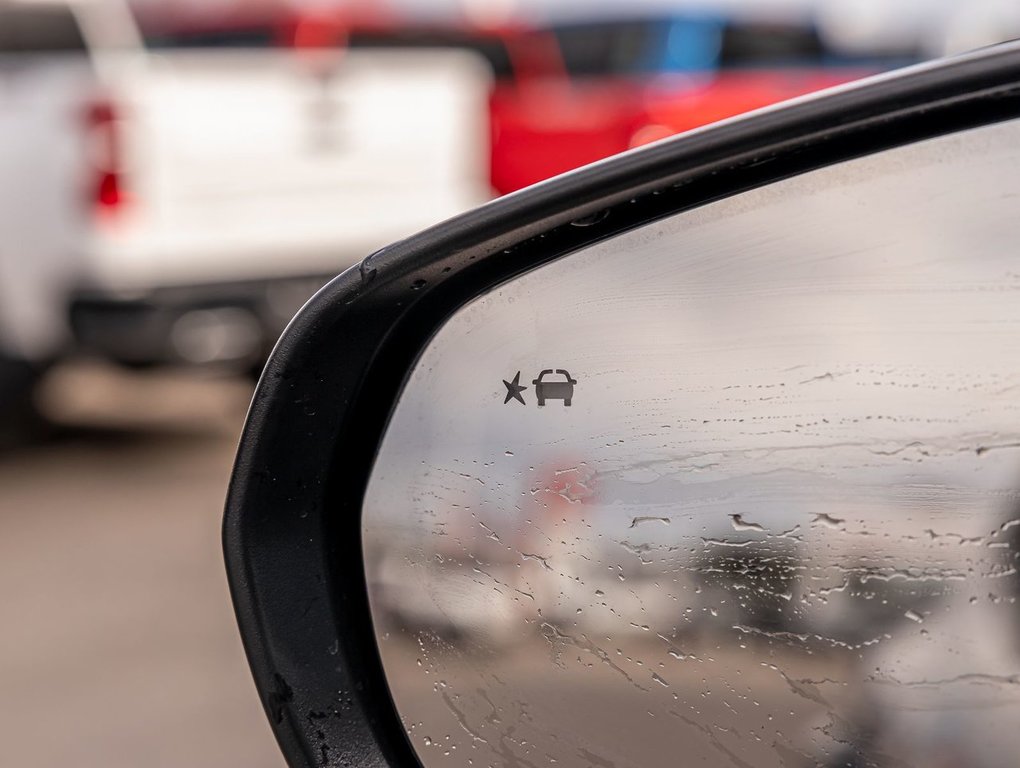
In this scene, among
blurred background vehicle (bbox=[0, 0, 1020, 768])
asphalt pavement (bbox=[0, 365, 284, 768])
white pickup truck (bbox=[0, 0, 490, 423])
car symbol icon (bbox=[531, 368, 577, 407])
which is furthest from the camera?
white pickup truck (bbox=[0, 0, 490, 423])

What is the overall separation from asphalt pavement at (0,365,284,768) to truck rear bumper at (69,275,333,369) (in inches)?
11.0

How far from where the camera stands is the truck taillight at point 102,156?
5.88 metres

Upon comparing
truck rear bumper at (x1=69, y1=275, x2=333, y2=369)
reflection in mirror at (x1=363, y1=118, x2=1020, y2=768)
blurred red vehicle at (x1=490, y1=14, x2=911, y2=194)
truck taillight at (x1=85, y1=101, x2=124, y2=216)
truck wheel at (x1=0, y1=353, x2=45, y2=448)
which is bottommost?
reflection in mirror at (x1=363, y1=118, x2=1020, y2=768)

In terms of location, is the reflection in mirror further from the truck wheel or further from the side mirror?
the truck wheel

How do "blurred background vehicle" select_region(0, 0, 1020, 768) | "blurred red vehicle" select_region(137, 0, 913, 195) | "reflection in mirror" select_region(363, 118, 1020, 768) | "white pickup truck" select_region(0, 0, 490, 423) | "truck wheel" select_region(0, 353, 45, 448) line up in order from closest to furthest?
"reflection in mirror" select_region(363, 118, 1020, 768), "blurred background vehicle" select_region(0, 0, 1020, 768), "white pickup truck" select_region(0, 0, 490, 423), "truck wheel" select_region(0, 353, 45, 448), "blurred red vehicle" select_region(137, 0, 913, 195)

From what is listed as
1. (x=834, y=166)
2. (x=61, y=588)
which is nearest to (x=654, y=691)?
(x=834, y=166)

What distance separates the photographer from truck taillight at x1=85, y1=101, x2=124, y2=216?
5.88m

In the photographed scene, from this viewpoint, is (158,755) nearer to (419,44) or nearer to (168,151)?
(168,151)

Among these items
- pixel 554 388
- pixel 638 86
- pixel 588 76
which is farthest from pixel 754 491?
pixel 588 76

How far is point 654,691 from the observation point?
1251 mm

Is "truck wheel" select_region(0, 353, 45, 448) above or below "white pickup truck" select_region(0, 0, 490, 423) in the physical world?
below

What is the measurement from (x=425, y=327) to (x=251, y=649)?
0.37 metres

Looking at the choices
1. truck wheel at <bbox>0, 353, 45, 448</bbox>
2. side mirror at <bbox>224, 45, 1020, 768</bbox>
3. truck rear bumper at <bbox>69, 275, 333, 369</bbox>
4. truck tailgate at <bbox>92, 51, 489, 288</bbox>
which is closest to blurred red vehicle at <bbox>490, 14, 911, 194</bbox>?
truck tailgate at <bbox>92, 51, 489, 288</bbox>

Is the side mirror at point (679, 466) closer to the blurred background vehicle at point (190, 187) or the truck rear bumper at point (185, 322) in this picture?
the blurred background vehicle at point (190, 187)
